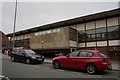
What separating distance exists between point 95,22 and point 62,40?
4919mm

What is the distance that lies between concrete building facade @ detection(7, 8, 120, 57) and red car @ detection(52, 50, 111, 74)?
917 centimetres

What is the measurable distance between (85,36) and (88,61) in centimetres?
1242

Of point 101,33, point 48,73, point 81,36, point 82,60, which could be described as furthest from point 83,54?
point 81,36

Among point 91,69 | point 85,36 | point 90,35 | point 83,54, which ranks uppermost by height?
point 90,35

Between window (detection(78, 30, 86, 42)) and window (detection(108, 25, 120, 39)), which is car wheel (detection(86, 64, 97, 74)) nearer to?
window (detection(108, 25, 120, 39))

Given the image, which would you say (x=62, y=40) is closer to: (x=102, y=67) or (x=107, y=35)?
(x=107, y=35)

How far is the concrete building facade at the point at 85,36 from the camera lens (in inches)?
888

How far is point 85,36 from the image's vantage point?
2541cm

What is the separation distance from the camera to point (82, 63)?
44.4ft

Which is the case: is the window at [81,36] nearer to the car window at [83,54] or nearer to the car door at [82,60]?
the car window at [83,54]

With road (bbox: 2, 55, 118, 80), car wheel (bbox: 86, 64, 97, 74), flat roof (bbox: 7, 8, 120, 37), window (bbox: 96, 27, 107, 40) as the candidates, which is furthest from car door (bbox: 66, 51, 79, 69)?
window (bbox: 96, 27, 107, 40)

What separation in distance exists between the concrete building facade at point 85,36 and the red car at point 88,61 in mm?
9166

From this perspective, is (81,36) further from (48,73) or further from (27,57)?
(48,73)

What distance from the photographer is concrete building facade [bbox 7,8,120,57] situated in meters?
22.6
